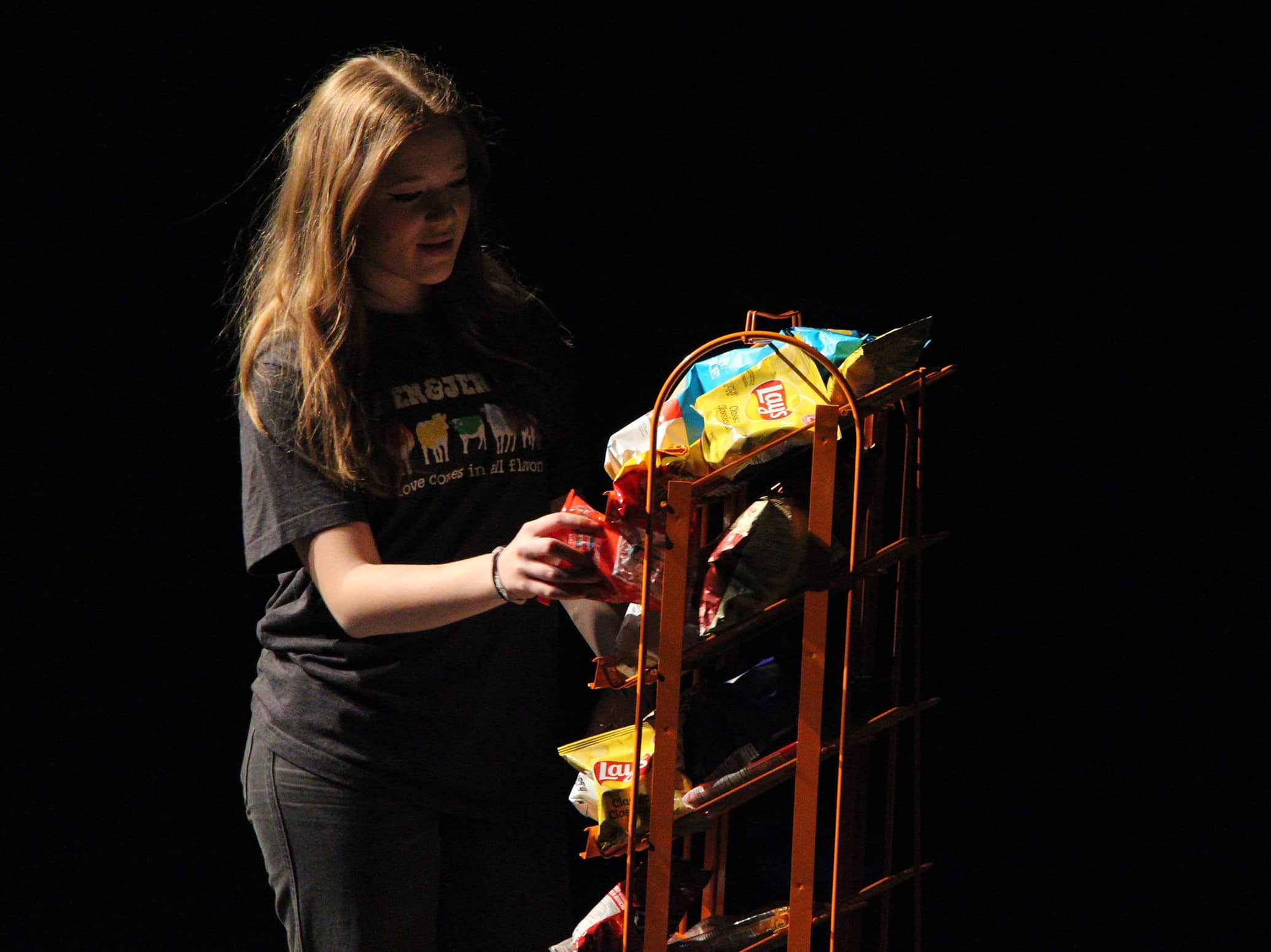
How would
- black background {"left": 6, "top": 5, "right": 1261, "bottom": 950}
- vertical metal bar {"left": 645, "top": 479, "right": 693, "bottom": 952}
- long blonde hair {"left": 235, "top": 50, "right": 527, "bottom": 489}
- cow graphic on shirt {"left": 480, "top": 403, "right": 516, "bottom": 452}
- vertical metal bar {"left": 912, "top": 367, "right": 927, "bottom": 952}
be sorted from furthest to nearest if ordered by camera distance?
black background {"left": 6, "top": 5, "right": 1261, "bottom": 950} < cow graphic on shirt {"left": 480, "top": 403, "right": 516, "bottom": 452} < long blonde hair {"left": 235, "top": 50, "right": 527, "bottom": 489} < vertical metal bar {"left": 912, "top": 367, "right": 927, "bottom": 952} < vertical metal bar {"left": 645, "top": 479, "right": 693, "bottom": 952}

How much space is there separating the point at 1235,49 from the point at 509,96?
1.08 metres

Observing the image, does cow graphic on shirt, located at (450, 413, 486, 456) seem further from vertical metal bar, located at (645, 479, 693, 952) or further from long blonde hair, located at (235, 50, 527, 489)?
vertical metal bar, located at (645, 479, 693, 952)

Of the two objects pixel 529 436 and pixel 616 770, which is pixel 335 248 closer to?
pixel 529 436

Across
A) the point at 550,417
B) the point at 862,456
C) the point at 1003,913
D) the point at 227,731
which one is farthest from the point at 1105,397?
the point at 227,731

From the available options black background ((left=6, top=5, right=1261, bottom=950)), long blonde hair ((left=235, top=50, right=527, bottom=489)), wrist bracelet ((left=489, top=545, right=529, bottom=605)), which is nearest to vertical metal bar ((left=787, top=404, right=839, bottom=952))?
wrist bracelet ((left=489, top=545, right=529, bottom=605))

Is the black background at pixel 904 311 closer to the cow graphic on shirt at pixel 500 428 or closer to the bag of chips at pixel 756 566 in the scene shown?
the cow graphic on shirt at pixel 500 428

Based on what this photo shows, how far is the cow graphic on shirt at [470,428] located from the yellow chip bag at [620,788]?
0.35m

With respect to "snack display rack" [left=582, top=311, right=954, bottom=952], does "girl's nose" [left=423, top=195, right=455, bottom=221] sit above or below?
above

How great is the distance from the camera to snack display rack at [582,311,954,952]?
93cm

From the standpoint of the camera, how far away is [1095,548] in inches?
79.7

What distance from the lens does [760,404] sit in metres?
0.97

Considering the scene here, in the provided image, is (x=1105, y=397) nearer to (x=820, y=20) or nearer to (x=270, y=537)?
(x=820, y=20)

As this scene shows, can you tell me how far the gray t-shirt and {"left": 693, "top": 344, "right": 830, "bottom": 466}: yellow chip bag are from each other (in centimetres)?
35

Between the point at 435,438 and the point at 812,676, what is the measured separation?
48cm
